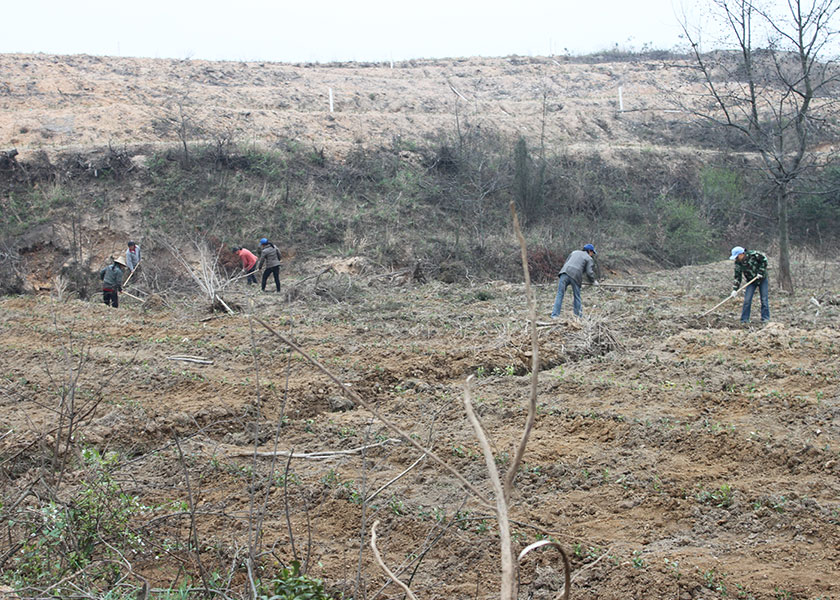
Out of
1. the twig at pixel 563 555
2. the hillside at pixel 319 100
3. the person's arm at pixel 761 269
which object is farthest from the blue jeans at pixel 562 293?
the hillside at pixel 319 100

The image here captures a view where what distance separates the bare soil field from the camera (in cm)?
438

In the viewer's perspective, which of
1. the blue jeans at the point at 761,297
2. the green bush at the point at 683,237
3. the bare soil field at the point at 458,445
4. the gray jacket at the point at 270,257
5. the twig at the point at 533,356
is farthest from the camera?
the green bush at the point at 683,237

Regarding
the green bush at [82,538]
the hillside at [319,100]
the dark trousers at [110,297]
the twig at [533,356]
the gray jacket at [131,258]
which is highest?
the hillside at [319,100]

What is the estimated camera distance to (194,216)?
21.5 m

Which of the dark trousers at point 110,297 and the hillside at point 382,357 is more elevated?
the hillside at point 382,357

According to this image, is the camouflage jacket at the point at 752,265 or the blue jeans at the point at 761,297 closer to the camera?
the camouflage jacket at the point at 752,265

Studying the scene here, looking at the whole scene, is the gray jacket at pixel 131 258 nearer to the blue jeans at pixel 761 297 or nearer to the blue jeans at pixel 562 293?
Result: the blue jeans at pixel 562 293

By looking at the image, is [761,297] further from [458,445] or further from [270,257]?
[270,257]

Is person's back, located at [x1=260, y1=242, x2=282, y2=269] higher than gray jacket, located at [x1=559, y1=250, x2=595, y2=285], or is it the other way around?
gray jacket, located at [x1=559, y1=250, x2=595, y2=285]

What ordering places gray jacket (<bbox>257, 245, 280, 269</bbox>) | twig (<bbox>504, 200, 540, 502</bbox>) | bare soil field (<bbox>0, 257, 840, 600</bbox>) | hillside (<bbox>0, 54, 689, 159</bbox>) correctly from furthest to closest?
1. hillside (<bbox>0, 54, 689, 159</bbox>)
2. gray jacket (<bbox>257, 245, 280, 269</bbox>)
3. bare soil field (<bbox>0, 257, 840, 600</bbox>)
4. twig (<bbox>504, 200, 540, 502</bbox>)

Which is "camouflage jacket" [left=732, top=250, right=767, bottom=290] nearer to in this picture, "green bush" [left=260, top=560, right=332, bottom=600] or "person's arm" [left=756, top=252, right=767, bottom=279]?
"person's arm" [left=756, top=252, right=767, bottom=279]

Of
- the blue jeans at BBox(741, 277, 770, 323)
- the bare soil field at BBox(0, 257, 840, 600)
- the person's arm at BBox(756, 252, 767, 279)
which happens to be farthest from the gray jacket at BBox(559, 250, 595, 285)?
the person's arm at BBox(756, 252, 767, 279)

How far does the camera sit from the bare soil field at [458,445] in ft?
14.4

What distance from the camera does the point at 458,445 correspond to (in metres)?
6.53
